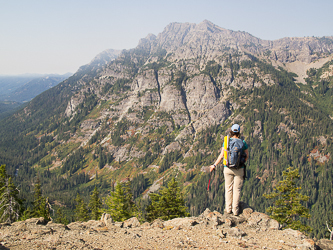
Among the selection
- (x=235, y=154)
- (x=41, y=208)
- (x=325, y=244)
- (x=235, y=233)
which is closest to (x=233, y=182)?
(x=235, y=154)

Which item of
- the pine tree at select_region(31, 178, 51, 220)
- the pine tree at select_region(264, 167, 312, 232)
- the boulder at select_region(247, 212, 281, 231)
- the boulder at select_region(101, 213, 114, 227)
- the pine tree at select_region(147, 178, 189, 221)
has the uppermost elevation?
the boulder at select_region(247, 212, 281, 231)

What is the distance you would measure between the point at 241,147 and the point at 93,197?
53.5m

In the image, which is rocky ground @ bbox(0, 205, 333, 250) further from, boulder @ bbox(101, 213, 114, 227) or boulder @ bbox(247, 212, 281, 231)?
boulder @ bbox(101, 213, 114, 227)

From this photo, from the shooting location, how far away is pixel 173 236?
1282 cm

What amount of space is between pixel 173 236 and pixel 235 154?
6696 millimetres

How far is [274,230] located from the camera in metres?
13.7

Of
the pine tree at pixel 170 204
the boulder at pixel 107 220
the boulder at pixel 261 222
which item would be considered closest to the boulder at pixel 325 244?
the boulder at pixel 261 222

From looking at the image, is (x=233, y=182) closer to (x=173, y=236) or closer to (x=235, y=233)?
(x=235, y=233)

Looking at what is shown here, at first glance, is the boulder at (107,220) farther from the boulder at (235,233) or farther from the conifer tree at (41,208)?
the conifer tree at (41,208)

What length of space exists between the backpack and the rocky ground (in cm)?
441

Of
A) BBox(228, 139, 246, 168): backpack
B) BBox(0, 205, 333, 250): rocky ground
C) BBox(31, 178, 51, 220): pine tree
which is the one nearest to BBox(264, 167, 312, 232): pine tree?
BBox(0, 205, 333, 250): rocky ground

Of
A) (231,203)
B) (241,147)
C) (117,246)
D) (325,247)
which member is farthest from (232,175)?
(117,246)

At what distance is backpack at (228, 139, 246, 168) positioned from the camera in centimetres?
1185

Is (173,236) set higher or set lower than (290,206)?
higher
